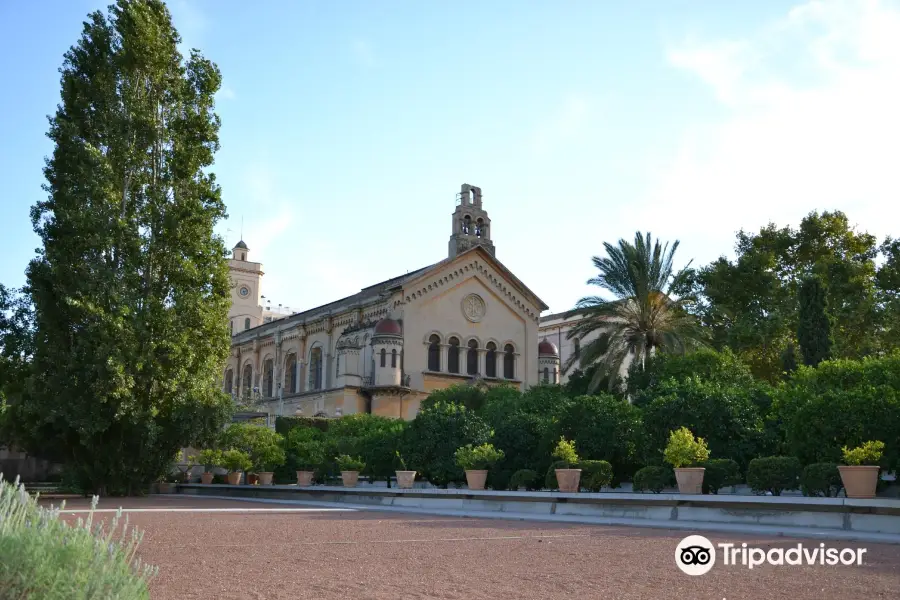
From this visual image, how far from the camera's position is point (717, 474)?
15961 mm

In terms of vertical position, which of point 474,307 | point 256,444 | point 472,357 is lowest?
point 256,444

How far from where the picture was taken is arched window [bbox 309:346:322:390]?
2040 inches

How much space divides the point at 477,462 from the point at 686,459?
20.5 ft

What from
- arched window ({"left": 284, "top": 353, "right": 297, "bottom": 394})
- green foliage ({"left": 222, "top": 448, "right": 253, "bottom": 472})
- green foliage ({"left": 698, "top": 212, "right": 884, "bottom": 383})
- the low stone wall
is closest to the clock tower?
arched window ({"left": 284, "top": 353, "right": 297, "bottom": 394})

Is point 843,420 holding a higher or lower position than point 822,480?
higher

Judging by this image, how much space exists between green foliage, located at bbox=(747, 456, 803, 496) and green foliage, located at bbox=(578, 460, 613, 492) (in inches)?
144

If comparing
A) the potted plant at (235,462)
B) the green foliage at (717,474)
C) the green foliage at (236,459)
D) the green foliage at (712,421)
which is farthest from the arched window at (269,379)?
the green foliage at (717,474)

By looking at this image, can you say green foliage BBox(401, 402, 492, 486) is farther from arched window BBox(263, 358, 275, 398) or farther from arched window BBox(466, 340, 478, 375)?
arched window BBox(263, 358, 275, 398)

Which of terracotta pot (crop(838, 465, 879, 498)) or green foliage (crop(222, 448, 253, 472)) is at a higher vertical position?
terracotta pot (crop(838, 465, 879, 498))

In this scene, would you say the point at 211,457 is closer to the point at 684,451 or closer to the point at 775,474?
the point at 684,451

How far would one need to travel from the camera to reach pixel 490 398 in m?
35.6

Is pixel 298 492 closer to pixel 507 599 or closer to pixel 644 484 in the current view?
pixel 644 484

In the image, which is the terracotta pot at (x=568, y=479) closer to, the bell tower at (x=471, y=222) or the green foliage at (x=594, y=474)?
the green foliage at (x=594, y=474)

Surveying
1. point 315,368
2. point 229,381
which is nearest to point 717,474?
point 315,368
